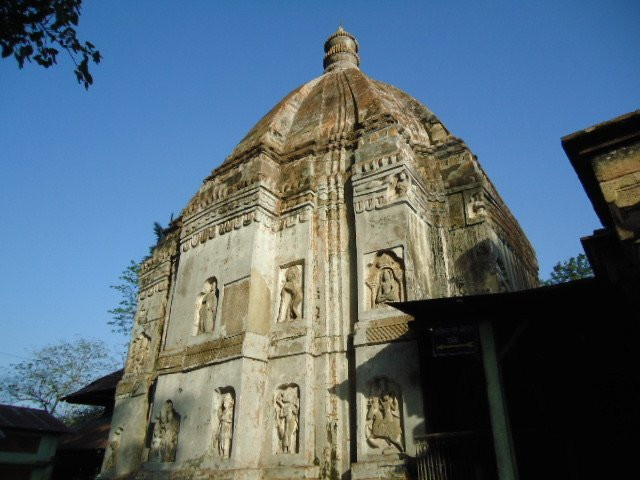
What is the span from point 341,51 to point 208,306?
11.4 m

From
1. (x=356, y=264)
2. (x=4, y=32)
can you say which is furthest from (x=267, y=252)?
(x=4, y=32)

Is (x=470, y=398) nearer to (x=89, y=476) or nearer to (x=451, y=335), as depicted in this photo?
(x=451, y=335)

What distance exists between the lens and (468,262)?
8.73 m

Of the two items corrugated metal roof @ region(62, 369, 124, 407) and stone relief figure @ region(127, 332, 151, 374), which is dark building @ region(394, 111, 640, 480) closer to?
stone relief figure @ region(127, 332, 151, 374)

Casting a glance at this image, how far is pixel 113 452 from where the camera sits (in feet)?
33.7

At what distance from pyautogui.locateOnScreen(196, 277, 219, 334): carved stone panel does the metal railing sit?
459 cm

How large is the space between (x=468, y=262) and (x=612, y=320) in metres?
2.99

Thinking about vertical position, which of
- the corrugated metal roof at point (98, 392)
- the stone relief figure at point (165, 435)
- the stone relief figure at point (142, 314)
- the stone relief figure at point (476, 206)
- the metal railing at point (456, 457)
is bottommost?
the metal railing at point (456, 457)

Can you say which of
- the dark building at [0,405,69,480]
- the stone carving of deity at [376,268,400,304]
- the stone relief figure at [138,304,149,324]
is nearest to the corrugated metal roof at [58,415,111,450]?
the dark building at [0,405,69,480]

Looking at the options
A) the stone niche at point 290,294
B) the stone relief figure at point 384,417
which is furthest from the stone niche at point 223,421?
the stone relief figure at point 384,417

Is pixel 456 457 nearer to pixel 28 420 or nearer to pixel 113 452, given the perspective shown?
pixel 113 452

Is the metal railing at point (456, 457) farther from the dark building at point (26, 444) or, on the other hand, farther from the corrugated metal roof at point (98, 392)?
the dark building at point (26, 444)

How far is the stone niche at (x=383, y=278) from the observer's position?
7648mm

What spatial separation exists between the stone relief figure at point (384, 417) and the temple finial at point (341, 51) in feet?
40.2
